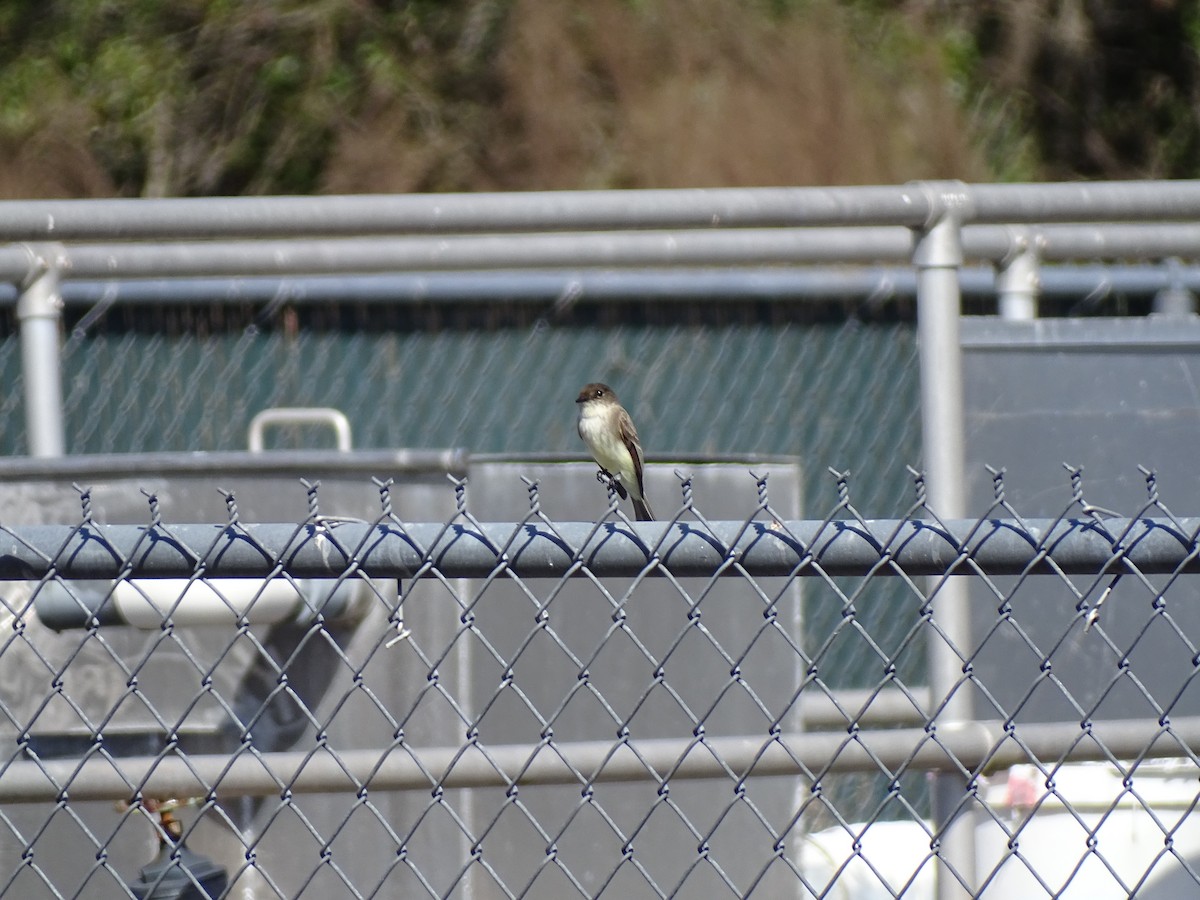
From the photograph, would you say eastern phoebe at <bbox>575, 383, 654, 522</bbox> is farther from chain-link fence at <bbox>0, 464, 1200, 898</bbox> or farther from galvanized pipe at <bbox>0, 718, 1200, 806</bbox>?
galvanized pipe at <bbox>0, 718, 1200, 806</bbox>

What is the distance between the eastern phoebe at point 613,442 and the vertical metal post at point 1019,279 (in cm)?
102

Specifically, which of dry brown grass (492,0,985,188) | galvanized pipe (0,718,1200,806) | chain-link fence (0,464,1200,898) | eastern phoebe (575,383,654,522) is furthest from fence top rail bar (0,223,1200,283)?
dry brown grass (492,0,985,188)

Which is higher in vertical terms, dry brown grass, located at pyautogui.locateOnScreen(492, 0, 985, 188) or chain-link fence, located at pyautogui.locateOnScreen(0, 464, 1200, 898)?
dry brown grass, located at pyautogui.locateOnScreen(492, 0, 985, 188)

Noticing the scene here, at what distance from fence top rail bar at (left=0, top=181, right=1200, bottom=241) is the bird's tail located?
827mm

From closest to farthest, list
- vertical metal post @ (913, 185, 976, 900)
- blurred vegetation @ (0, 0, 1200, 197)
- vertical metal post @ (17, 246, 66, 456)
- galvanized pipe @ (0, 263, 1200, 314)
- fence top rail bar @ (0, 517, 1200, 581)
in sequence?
fence top rail bar @ (0, 517, 1200, 581) → vertical metal post @ (913, 185, 976, 900) → vertical metal post @ (17, 246, 66, 456) → galvanized pipe @ (0, 263, 1200, 314) → blurred vegetation @ (0, 0, 1200, 197)

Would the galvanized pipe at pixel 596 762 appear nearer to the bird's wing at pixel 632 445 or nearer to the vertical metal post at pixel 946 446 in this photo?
the vertical metal post at pixel 946 446

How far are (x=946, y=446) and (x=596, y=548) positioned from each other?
48.6 inches

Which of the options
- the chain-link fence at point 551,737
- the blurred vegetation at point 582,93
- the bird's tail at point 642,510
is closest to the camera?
the chain-link fence at point 551,737

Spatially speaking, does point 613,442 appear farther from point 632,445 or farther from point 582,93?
point 582,93

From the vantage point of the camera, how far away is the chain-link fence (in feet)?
9.17

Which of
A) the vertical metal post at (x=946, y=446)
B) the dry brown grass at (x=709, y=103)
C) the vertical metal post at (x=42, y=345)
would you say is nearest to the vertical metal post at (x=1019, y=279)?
the vertical metal post at (x=946, y=446)

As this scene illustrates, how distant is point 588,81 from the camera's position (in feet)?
41.9

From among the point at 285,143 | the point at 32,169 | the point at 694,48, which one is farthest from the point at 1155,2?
the point at 32,169

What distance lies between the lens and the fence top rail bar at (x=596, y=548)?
216 centimetres
